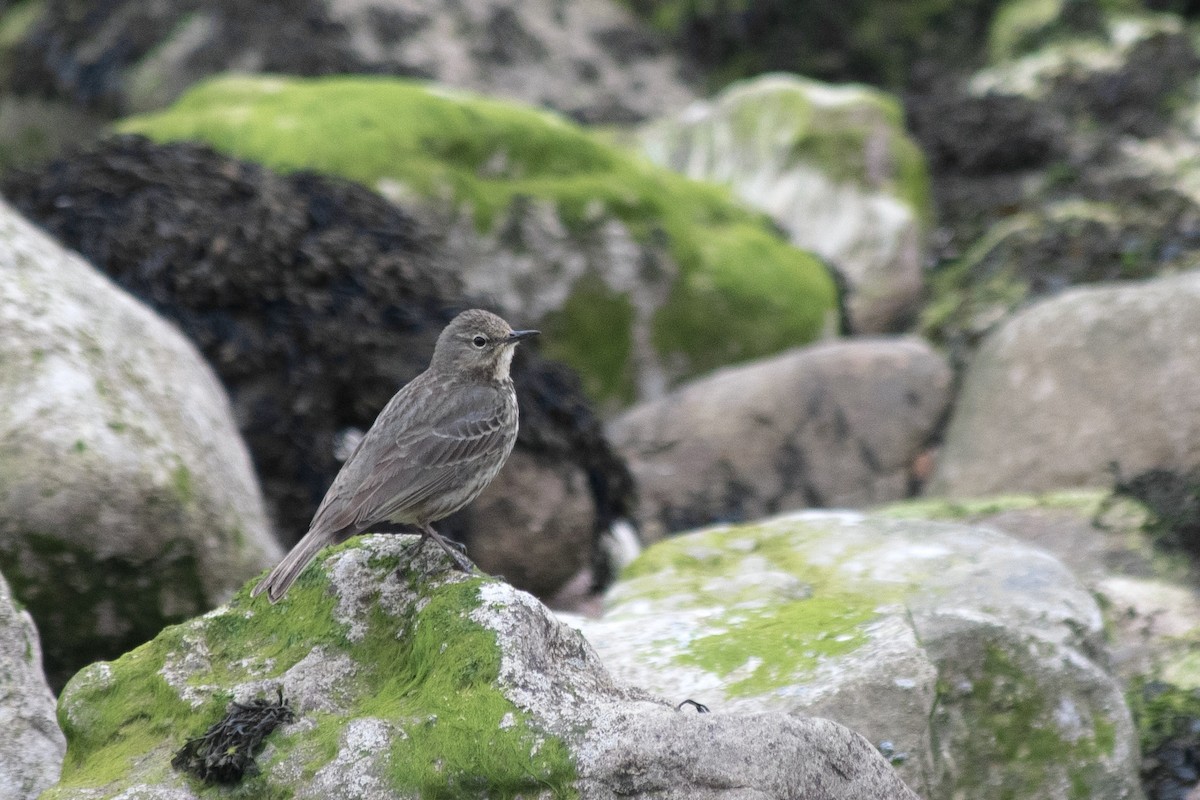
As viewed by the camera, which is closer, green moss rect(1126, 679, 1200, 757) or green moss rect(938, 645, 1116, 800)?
green moss rect(938, 645, 1116, 800)

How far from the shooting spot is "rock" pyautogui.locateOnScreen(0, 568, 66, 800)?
170 inches

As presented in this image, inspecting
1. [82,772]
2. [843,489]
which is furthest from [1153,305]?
[82,772]

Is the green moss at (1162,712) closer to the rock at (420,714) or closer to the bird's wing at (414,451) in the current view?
the rock at (420,714)

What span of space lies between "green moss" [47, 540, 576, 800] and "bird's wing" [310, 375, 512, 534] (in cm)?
18

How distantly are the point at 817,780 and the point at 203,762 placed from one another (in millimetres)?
1750

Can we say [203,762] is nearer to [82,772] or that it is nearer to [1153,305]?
[82,772]

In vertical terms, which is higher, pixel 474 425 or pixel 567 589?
pixel 474 425

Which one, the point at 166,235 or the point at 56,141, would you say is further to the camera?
the point at 56,141

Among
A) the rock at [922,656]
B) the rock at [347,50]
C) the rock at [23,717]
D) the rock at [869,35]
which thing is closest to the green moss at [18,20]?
the rock at [347,50]

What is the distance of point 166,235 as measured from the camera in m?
8.75

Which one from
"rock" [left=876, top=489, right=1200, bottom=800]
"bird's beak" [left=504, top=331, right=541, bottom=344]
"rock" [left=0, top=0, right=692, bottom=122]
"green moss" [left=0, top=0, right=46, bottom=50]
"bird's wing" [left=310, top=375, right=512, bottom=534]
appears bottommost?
"rock" [left=876, top=489, right=1200, bottom=800]

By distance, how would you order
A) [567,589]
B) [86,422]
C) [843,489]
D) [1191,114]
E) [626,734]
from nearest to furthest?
[626,734], [86,422], [567,589], [843,489], [1191,114]

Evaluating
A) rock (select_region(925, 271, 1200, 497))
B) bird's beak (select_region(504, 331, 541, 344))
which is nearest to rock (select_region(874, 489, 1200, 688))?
rock (select_region(925, 271, 1200, 497))

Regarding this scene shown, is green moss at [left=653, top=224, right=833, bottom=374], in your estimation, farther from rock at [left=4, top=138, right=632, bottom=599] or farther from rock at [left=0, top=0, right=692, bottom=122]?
rock at [left=0, top=0, right=692, bottom=122]
